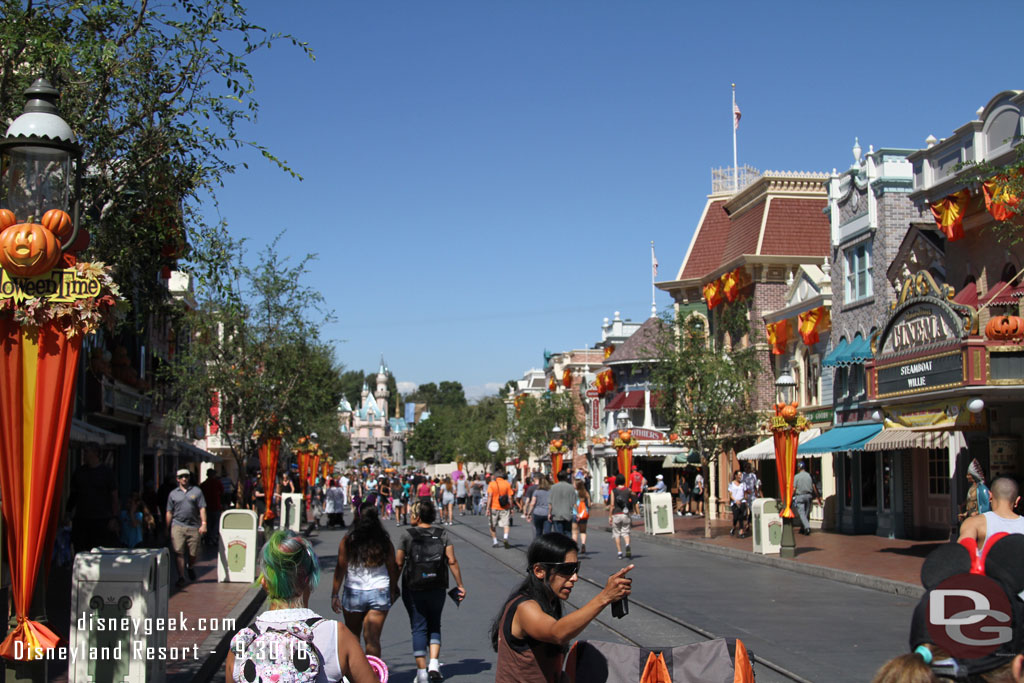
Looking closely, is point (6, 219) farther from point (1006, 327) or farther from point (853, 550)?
point (853, 550)

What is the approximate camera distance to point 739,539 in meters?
27.1

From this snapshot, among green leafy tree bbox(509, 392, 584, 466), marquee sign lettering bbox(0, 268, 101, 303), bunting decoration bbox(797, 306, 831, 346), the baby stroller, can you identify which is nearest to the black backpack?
marquee sign lettering bbox(0, 268, 101, 303)

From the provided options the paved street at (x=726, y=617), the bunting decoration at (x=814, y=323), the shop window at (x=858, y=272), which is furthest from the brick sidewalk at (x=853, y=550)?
the shop window at (x=858, y=272)

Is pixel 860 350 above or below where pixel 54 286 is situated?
above

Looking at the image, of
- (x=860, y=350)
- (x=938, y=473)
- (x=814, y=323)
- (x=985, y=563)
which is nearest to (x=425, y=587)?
(x=985, y=563)

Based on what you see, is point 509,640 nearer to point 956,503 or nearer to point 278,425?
point 956,503

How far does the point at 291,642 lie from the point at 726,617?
9793mm

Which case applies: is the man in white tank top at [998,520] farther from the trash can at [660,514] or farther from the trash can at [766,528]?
the trash can at [660,514]

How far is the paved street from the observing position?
1020cm

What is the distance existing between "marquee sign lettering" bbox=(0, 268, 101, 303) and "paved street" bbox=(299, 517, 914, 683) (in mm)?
4927

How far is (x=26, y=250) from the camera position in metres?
6.14

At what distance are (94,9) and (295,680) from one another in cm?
891

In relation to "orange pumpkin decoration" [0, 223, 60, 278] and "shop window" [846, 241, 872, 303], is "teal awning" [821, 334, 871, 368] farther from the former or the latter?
"orange pumpkin decoration" [0, 223, 60, 278]

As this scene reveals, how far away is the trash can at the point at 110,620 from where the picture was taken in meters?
7.76
